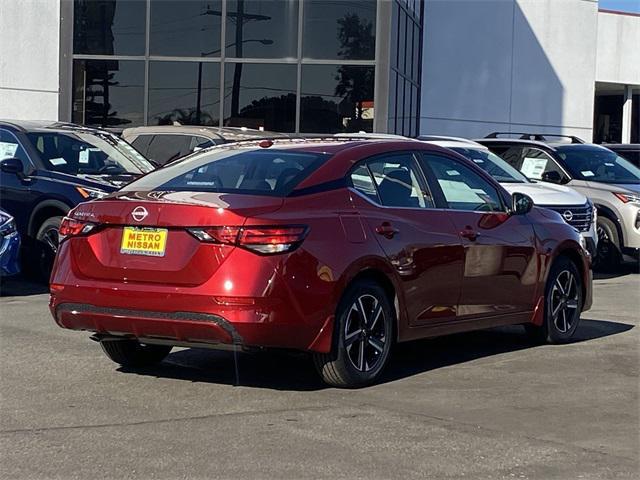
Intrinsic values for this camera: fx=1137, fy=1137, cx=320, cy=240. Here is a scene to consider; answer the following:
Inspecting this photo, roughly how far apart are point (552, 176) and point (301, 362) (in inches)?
329

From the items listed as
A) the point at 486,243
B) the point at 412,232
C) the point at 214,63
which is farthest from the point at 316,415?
the point at 214,63

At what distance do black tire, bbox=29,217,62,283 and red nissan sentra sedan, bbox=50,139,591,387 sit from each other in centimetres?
451

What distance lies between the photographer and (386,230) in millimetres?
7266

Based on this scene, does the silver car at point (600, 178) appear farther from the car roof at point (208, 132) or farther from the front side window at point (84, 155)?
the front side window at point (84, 155)

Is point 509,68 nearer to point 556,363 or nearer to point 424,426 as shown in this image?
point 556,363

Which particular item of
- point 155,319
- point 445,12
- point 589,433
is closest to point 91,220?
point 155,319

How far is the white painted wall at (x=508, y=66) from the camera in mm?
27141

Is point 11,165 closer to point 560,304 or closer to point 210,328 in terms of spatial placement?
point 560,304

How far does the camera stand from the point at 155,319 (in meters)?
6.70

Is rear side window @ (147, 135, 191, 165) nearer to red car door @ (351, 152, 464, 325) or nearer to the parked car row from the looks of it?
the parked car row

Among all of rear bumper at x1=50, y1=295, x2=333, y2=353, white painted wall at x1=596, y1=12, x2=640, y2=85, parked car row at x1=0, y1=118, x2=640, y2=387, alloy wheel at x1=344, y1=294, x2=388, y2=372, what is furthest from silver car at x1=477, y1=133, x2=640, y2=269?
white painted wall at x1=596, y1=12, x2=640, y2=85

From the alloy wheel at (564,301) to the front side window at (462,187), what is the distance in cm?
93

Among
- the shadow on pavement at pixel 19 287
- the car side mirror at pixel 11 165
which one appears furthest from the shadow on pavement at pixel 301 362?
the car side mirror at pixel 11 165

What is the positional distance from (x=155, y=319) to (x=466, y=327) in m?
2.42
